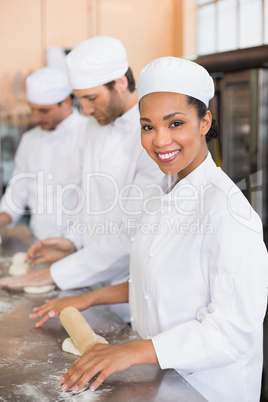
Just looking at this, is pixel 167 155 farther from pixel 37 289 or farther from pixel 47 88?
pixel 47 88

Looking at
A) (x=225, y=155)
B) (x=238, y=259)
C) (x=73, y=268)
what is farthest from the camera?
(x=225, y=155)

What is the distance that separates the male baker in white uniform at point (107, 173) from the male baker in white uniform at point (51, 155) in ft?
1.77

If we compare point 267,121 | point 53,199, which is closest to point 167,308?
point 53,199

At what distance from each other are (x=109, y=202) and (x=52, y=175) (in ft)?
2.71

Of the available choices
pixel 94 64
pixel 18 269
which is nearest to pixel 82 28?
pixel 94 64

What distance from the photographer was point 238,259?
1062mm

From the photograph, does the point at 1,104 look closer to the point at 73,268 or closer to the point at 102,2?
the point at 102,2

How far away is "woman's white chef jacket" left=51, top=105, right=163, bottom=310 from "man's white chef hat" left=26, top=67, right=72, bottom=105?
54cm

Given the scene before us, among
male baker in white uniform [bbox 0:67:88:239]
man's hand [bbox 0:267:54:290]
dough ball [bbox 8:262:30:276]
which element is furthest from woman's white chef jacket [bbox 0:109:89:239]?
man's hand [bbox 0:267:54:290]

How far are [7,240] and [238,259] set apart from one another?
1.90 meters

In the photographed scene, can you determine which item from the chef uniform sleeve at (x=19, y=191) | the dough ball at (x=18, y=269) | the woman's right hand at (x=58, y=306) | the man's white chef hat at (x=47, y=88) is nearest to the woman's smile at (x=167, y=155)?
the woman's right hand at (x=58, y=306)

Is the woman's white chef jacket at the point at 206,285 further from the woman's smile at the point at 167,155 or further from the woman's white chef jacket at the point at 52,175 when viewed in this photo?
the woman's white chef jacket at the point at 52,175

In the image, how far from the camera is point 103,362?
1.06m

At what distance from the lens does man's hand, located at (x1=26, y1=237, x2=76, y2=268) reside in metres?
2.08
